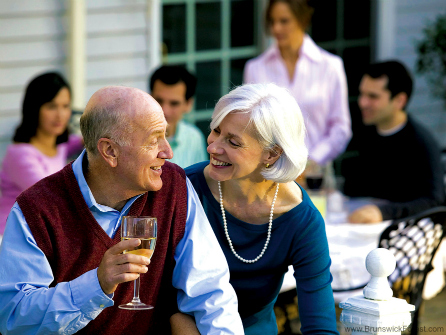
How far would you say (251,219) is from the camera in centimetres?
256

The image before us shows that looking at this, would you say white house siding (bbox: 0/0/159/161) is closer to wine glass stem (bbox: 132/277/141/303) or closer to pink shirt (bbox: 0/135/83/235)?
pink shirt (bbox: 0/135/83/235)

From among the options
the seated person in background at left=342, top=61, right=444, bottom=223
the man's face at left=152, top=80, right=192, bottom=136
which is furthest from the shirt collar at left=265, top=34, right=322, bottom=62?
the man's face at left=152, top=80, right=192, bottom=136

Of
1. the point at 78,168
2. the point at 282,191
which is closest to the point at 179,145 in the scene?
the point at 282,191

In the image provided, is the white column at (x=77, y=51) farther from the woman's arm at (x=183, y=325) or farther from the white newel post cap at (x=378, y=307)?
the white newel post cap at (x=378, y=307)

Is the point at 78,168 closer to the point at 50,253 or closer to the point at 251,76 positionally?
the point at 50,253

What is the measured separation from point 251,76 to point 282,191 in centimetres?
282

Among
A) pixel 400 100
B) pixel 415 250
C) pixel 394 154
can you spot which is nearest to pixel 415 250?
pixel 415 250

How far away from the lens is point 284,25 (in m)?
5.08

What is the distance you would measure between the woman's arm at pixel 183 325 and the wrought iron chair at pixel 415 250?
54.8 inches

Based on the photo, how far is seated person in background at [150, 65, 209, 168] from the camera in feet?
14.3

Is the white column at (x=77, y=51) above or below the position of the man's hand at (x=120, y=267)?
above

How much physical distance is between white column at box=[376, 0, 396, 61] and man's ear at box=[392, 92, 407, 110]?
2.57 meters

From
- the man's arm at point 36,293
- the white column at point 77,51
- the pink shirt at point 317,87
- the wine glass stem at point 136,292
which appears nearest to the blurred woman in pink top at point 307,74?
the pink shirt at point 317,87

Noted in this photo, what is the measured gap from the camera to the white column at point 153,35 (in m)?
5.63
